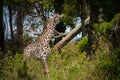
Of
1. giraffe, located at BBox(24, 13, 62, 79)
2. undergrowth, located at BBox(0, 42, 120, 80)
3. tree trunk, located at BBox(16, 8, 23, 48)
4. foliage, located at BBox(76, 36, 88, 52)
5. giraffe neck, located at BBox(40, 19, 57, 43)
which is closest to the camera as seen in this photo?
undergrowth, located at BBox(0, 42, 120, 80)

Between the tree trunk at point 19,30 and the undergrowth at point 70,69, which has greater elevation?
the undergrowth at point 70,69

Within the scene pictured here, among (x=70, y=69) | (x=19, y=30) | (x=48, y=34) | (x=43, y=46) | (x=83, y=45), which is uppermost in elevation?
(x=48, y=34)

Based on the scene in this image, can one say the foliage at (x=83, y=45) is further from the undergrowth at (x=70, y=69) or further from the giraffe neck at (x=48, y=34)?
the undergrowth at (x=70, y=69)

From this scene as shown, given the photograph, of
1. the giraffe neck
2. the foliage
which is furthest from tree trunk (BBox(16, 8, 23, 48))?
the giraffe neck

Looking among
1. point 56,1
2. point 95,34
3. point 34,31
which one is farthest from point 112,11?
point 34,31

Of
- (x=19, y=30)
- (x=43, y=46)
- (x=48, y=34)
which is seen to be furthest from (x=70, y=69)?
(x=19, y=30)

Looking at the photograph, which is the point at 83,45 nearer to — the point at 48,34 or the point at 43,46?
the point at 48,34

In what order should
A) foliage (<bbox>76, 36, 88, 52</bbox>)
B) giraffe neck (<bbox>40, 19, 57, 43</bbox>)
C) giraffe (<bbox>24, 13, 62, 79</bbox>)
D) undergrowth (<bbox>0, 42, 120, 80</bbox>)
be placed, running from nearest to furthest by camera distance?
1. undergrowth (<bbox>0, 42, 120, 80</bbox>)
2. giraffe (<bbox>24, 13, 62, 79</bbox>)
3. giraffe neck (<bbox>40, 19, 57, 43</bbox>)
4. foliage (<bbox>76, 36, 88, 52</bbox>)

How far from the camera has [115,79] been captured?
12336mm

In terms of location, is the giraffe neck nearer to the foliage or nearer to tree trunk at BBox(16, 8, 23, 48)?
the foliage

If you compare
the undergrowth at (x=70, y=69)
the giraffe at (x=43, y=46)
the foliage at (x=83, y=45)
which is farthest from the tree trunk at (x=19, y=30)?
the undergrowth at (x=70, y=69)

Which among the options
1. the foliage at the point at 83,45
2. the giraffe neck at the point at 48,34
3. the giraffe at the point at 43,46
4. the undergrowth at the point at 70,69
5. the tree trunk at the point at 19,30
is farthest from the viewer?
the tree trunk at the point at 19,30

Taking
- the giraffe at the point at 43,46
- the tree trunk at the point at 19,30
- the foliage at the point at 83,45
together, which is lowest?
the tree trunk at the point at 19,30

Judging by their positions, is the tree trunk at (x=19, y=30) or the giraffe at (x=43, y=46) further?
the tree trunk at (x=19, y=30)
